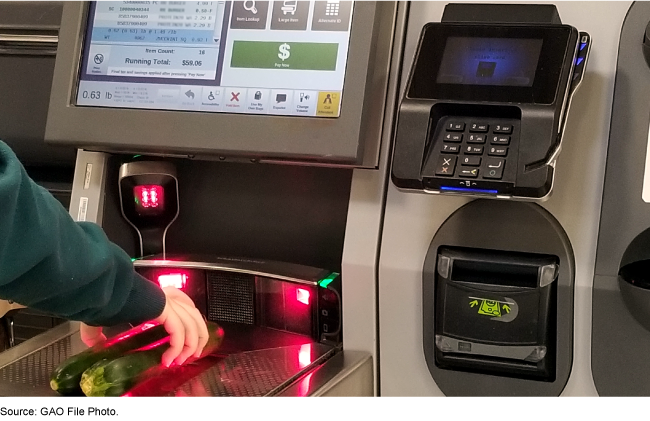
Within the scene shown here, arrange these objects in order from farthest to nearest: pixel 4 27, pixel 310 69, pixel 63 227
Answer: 1. pixel 4 27
2. pixel 310 69
3. pixel 63 227

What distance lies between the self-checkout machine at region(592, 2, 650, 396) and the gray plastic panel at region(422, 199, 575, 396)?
0.04m

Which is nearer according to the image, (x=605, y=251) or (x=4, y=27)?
(x=605, y=251)

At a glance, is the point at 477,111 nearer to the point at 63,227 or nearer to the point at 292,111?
the point at 292,111

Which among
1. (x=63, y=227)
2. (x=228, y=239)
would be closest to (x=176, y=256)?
(x=228, y=239)

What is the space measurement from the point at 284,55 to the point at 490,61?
28 centimetres

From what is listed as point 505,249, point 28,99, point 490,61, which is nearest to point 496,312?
point 505,249

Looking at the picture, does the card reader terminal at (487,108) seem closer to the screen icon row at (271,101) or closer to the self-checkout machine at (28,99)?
the screen icon row at (271,101)

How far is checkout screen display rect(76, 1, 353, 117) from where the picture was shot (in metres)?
0.94

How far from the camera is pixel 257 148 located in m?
0.93

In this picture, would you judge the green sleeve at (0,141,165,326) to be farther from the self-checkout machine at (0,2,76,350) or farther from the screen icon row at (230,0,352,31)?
the self-checkout machine at (0,2,76,350)

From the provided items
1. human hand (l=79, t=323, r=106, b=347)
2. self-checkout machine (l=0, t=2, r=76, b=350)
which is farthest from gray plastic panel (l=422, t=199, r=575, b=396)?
self-checkout machine (l=0, t=2, r=76, b=350)

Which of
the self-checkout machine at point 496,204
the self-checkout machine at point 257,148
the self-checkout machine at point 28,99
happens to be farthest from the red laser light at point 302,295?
the self-checkout machine at point 28,99
